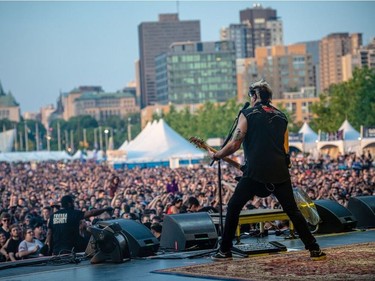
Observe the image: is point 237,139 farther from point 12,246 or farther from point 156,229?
point 12,246

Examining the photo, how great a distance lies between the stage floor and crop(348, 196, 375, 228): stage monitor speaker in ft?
5.15

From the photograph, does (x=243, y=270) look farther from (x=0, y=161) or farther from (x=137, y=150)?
(x=0, y=161)

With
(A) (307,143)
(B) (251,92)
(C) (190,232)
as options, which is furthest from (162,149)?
(B) (251,92)

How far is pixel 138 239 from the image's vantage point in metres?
11.6

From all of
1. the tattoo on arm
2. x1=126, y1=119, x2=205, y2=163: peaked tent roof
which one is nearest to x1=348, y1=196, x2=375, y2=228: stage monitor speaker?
the tattoo on arm

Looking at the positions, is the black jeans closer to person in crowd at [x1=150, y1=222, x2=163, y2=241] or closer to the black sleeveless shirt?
the black sleeveless shirt

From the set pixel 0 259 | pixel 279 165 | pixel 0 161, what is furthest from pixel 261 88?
pixel 0 161

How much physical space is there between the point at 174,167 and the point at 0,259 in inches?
1842

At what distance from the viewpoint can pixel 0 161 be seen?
9619 centimetres

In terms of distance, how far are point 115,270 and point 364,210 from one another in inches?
180

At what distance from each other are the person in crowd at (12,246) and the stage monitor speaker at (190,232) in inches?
126

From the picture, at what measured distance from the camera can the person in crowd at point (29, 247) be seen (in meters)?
14.8

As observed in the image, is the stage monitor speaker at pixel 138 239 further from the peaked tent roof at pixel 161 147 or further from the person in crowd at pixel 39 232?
the peaked tent roof at pixel 161 147

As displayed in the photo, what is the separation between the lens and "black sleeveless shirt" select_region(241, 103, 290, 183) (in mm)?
10250
